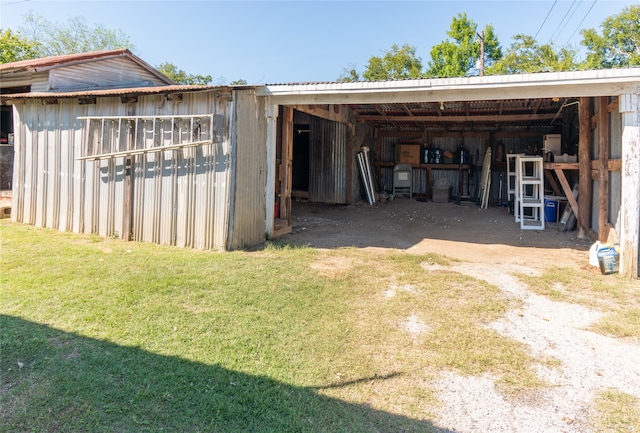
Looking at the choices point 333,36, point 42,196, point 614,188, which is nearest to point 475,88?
point 614,188

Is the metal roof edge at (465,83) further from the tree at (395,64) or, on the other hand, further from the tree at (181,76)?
the tree at (181,76)

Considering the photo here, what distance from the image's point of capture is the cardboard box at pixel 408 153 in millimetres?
14099

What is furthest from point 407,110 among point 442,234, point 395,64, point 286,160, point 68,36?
point 68,36

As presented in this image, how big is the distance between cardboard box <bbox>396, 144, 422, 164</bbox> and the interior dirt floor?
2.55m

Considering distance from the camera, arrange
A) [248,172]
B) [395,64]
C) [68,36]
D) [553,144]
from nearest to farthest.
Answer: [248,172] < [553,144] < [68,36] < [395,64]

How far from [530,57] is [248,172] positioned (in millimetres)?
24971

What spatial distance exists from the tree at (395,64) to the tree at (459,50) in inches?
60.8

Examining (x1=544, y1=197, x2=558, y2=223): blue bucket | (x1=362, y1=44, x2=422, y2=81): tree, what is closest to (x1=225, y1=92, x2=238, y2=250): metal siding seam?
(x1=544, y1=197, x2=558, y2=223): blue bucket

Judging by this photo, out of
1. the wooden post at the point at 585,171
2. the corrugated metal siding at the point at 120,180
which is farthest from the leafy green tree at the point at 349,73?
the corrugated metal siding at the point at 120,180

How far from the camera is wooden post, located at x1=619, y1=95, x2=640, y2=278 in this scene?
17.1 ft

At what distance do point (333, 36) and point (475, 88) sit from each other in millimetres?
18608

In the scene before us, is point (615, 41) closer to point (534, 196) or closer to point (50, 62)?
point (534, 196)

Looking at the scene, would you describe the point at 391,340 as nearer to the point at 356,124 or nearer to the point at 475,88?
the point at 475,88

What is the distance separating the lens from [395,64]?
25.6 m
